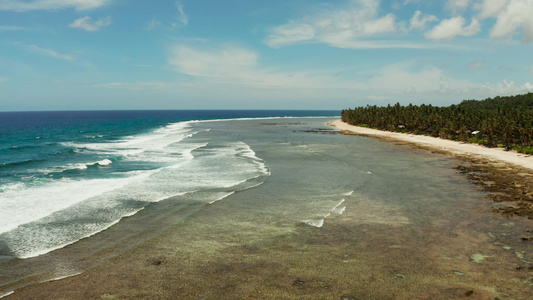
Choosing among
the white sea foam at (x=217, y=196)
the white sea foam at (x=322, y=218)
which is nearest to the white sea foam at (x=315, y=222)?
the white sea foam at (x=322, y=218)

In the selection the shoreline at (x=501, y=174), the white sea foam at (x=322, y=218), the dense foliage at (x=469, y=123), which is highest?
the dense foliage at (x=469, y=123)

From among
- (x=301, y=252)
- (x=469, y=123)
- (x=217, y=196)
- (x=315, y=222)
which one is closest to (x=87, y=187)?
(x=217, y=196)

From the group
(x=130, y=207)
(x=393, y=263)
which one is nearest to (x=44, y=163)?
(x=130, y=207)

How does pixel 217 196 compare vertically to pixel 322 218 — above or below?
below

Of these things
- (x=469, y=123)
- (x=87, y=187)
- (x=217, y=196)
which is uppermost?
(x=469, y=123)

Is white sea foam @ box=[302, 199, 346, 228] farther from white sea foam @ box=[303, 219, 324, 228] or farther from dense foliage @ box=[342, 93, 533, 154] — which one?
dense foliage @ box=[342, 93, 533, 154]

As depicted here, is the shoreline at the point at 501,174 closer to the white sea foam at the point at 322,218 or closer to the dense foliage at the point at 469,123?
the dense foliage at the point at 469,123

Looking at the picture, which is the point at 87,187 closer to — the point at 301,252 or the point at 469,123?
the point at 301,252
